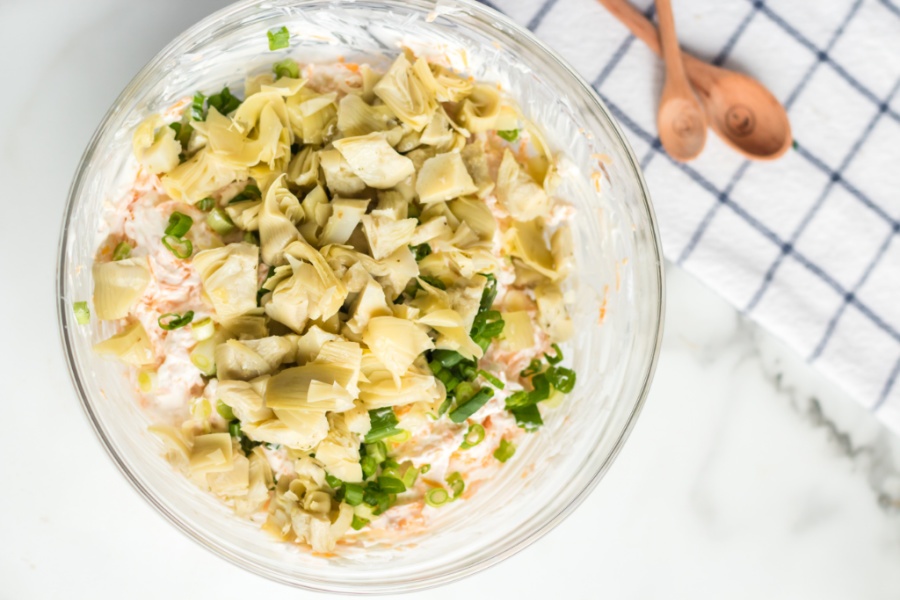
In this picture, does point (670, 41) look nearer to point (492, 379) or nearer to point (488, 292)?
point (488, 292)

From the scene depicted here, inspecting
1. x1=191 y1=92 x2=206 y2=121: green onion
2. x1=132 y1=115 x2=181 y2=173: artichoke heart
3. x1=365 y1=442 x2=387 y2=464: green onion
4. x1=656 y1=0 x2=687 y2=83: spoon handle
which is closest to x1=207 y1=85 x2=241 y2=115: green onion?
x1=191 y1=92 x2=206 y2=121: green onion

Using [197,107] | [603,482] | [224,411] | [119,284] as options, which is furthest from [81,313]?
[603,482]

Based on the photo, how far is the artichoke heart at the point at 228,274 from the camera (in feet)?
4.90

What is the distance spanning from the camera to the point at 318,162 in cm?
160

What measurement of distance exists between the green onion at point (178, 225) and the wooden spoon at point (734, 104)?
43.3 inches

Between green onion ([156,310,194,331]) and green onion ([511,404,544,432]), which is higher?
green onion ([511,404,544,432])

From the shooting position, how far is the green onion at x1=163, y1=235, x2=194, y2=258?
152cm

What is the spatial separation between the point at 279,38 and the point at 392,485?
1.00 m

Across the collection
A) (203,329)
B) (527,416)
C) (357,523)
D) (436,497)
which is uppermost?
(527,416)

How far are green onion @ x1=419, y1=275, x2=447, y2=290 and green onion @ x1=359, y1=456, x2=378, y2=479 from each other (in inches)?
15.8

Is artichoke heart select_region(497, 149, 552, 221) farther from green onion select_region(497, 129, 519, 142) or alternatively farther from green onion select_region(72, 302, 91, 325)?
green onion select_region(72, 302, 91, 325)

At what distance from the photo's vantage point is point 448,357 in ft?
5.23

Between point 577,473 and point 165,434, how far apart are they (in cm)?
92

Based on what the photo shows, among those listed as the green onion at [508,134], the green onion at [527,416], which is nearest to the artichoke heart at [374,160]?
the green onion at [508,134]
